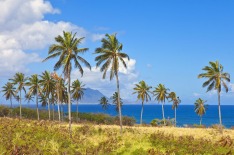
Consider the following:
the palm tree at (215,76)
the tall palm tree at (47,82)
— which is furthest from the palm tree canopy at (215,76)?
the tall palm tree at (47,82)

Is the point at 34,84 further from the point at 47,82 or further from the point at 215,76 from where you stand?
the point at 215,76

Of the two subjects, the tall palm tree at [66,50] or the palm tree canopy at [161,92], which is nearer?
the tall palm tree at [66,50]

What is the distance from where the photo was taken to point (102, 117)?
11169 cm

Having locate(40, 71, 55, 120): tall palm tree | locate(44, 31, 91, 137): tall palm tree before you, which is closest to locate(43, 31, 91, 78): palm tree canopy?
locate(44, 31, 91, 137): tall palm tree

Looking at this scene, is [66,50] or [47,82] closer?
[66,50]

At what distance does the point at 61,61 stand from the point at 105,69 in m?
6.17

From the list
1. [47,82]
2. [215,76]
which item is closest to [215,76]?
[215,76]

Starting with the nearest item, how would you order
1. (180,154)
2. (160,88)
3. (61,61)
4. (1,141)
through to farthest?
(1,141)
(180,154)
(61,61)
(160,88)

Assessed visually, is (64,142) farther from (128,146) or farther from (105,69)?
(105,69)

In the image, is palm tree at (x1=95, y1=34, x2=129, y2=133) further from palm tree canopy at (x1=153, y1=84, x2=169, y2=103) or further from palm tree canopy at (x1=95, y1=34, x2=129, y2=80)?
palm tree canopy at (x1=153, y1=84, x2=169, y2=103)

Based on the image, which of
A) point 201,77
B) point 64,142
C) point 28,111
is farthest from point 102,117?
point 64,142

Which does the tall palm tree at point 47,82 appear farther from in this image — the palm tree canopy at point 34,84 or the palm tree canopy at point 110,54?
the palm tree canopy at point 110,54

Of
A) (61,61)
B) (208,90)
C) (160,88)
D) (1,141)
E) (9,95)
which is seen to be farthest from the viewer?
(9,95)

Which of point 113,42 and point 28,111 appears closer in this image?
point 113,42
